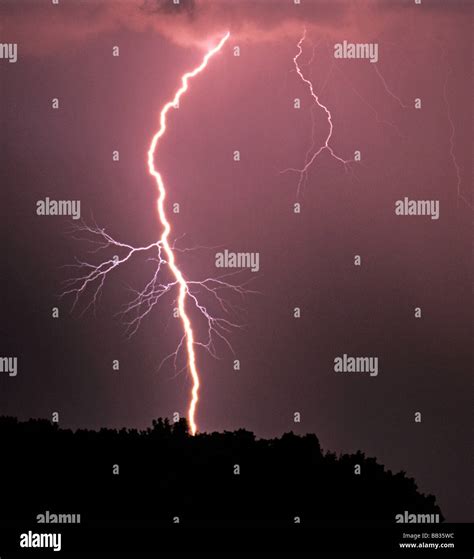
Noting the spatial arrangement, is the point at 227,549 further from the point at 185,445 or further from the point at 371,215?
the point at 371,215

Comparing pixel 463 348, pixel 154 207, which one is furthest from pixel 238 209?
pixel 463 348

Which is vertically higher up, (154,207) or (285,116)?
(285,116)

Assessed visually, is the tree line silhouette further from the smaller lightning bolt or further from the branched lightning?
the smaller lightning bolt

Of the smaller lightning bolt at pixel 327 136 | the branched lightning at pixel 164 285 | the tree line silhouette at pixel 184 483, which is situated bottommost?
the tree line silhouette at pixel 184 483

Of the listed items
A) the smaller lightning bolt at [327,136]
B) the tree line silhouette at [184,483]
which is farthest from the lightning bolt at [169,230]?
the smaller lightning bolt at [327,136]

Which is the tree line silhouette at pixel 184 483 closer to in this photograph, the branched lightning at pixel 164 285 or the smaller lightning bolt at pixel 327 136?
the branched lightning at pixel 164 285

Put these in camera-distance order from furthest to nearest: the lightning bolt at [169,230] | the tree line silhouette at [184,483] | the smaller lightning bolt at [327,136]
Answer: the smaller lightning bolt at [327,136] → the lightning bolt at [169,230] → the tree line silhouette at [184,483]

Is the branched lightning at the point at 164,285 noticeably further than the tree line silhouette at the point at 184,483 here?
Yes

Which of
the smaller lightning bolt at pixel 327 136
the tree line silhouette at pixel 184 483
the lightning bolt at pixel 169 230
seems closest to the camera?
the tree line silhouette at pixel 184 483
